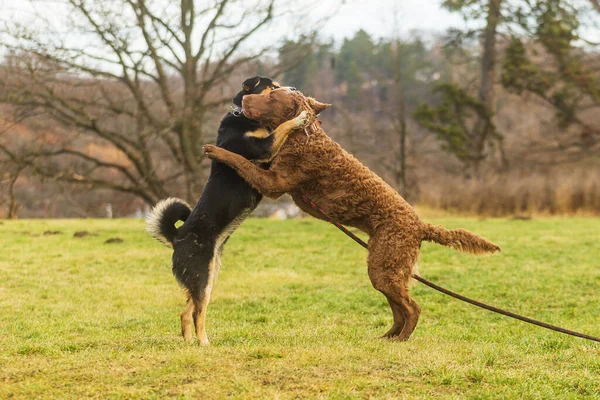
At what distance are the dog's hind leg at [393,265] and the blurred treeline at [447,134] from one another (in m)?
11.9

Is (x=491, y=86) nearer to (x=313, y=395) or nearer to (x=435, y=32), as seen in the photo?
(x=435, y=32)

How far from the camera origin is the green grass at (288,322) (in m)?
3.80

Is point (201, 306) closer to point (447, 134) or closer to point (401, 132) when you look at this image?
point (401, 132)

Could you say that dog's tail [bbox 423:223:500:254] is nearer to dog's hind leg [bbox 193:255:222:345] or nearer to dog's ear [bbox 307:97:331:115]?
dog's ear [bbox 307:97:331:115]

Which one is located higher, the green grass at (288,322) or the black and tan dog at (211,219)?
the black and tan dog at (211,219)

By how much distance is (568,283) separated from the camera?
30.0 feet

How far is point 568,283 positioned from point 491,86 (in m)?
19.8

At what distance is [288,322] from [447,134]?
21.1 meters

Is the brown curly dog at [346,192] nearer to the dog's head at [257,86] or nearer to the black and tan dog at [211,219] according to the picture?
the black and tan dog at [211,219]

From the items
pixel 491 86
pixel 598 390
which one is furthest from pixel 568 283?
pixel 491 86

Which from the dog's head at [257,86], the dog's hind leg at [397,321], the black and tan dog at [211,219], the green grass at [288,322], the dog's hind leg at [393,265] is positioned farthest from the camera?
the dog's head at [257,86]

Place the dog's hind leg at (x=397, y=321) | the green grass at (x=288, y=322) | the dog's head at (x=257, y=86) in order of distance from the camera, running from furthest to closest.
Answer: the dog's head at (x=257, y=86) → the dog's hind leg at (x=397, y=321) → the green grass at (x=288, y=322)

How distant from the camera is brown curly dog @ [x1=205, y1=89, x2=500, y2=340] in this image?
195 inches

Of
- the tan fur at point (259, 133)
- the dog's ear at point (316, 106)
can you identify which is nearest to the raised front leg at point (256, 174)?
Result: the tan fur at point (259, 133)
